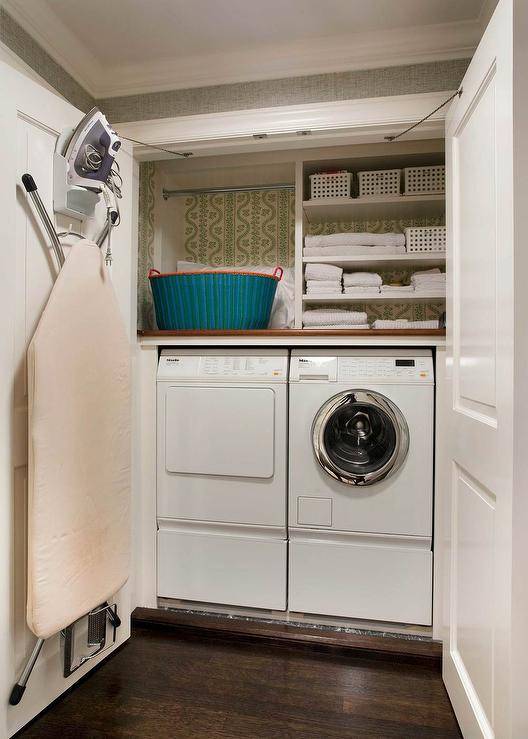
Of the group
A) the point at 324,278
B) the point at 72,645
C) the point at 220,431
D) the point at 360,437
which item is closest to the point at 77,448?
the point at 72,645

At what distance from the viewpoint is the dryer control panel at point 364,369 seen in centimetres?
221

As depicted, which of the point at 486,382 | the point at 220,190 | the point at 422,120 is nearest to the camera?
the point at 486,382

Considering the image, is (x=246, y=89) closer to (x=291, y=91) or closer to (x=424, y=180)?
(x=291, y=91)

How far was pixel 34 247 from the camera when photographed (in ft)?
5.16

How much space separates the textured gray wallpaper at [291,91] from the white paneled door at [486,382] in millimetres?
412

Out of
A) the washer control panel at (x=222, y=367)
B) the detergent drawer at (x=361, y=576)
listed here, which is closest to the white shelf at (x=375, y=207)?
the washer control panel at (x=222, y=367)

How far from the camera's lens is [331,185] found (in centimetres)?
254

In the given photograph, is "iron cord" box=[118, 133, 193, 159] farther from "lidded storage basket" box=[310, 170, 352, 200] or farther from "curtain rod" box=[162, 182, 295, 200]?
"lidded storage basket" box=[310, 170, 352, 200]

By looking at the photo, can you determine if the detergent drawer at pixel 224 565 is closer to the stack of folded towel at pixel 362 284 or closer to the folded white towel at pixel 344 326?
the folded white towel at pixel 344 326

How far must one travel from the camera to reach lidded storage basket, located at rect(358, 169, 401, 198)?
8.27 feet

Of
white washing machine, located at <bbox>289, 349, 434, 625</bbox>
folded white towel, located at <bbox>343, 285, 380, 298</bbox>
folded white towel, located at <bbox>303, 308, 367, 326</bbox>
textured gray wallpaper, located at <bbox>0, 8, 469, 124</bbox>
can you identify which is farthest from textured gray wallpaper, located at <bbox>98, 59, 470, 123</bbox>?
white washing machine, located at <bbox>289, 349, 434, 625</bbox>

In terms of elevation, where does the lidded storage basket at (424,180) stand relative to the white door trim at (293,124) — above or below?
below

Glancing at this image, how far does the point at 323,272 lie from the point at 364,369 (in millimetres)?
570

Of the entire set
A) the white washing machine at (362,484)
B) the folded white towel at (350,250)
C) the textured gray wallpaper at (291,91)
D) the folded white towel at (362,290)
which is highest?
the textured gray wallpaper at (291,91)
